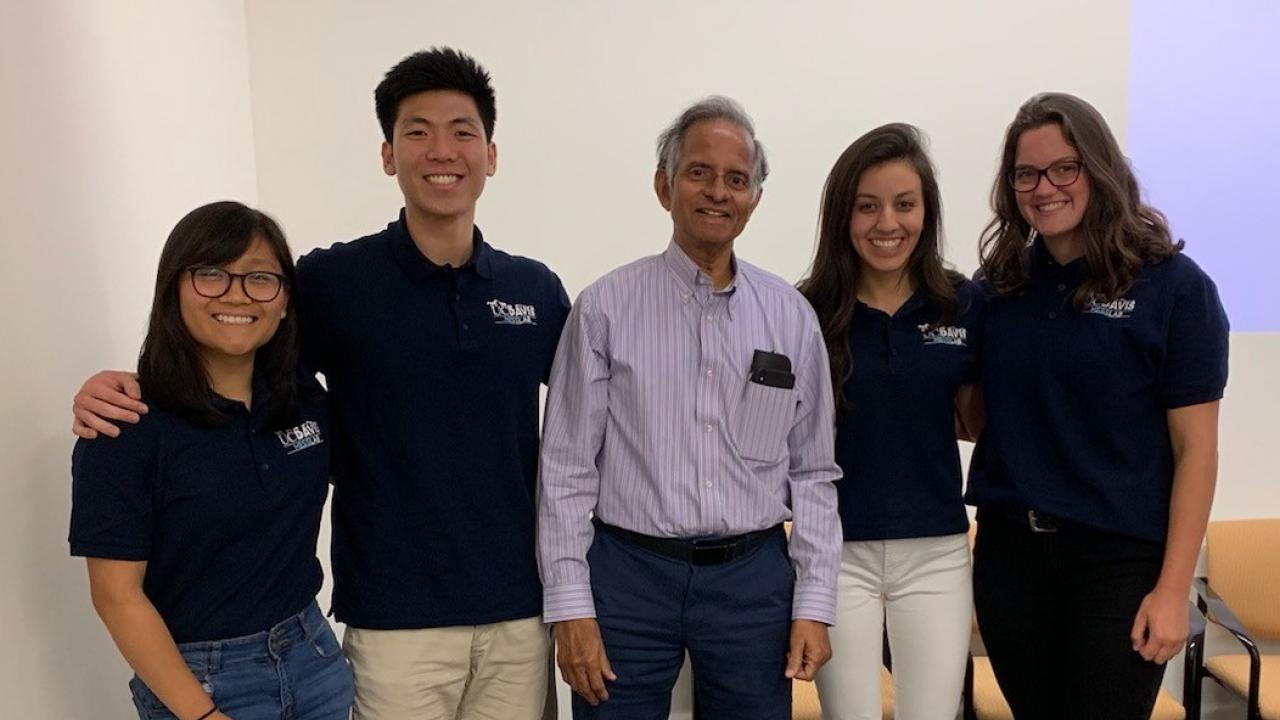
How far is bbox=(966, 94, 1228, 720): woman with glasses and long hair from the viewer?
1.90 metres

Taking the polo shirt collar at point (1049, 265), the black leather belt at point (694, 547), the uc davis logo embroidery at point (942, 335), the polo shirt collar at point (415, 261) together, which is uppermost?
the polo shirt collar at point (415, 261)

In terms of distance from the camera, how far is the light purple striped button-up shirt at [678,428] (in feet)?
5.90

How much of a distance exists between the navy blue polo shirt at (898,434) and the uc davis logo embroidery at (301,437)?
1089 mm

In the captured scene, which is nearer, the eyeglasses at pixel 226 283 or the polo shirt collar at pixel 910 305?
the eyeglasses at pixel 226 283

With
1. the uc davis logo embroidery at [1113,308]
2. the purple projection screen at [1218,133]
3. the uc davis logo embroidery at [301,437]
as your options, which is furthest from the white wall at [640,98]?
the uc davis logo embroidery at [301,437]

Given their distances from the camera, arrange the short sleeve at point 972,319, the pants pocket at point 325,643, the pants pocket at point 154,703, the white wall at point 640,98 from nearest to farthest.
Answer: the pants pocket at point 154,703 → the pants pocket at point 325,643 → the short sleeve at point 972,319 → the white wall at point 640,98

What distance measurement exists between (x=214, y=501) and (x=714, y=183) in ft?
3.51

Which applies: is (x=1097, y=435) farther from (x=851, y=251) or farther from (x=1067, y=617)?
(x=851, y=251)

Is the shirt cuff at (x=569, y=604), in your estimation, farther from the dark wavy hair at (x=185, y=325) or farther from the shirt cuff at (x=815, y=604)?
the dark wavy hair at (x=185, y=325)

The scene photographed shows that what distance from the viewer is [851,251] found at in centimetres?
210

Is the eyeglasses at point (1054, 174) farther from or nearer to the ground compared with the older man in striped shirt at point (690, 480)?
farther from the ground

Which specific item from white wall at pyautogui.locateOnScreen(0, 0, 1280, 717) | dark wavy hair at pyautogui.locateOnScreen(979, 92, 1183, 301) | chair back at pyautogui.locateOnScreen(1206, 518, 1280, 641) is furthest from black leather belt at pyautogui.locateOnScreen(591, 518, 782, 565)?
chair back at pyautogui.locateOnScreen(1206, 518, 1280, 641)

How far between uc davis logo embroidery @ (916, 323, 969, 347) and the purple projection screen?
1.91 meters

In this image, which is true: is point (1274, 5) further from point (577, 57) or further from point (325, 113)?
point (325, 113)
